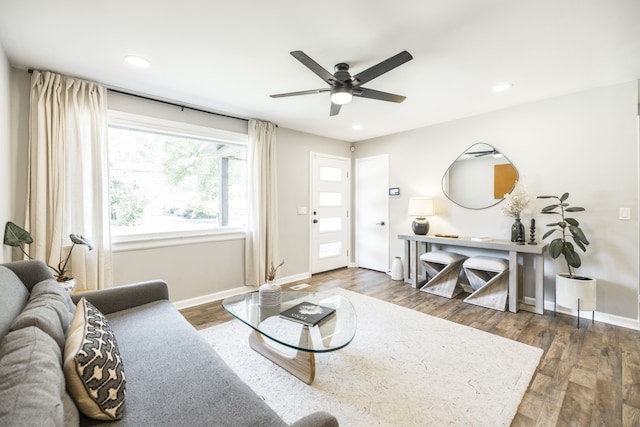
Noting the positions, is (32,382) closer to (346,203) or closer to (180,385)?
(180,385)

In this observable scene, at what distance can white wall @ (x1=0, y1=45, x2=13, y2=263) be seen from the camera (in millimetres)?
2146

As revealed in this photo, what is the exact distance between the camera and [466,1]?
5.51ft

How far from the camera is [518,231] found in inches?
131

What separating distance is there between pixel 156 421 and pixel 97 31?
2443 mm

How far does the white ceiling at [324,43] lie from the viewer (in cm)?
175

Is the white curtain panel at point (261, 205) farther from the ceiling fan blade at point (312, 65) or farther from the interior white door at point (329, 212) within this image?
the ceiling fan blade at point (312, 65)

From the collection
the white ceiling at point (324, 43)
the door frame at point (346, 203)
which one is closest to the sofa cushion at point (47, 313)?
the white ceiling at point (324, 43)

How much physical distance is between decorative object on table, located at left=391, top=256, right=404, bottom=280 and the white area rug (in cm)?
168

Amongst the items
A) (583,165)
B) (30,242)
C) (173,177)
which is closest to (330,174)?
(173,177)

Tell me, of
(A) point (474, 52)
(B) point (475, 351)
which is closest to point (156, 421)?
(B) point (475, 351)

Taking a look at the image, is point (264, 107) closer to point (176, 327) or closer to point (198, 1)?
point (198, 1)

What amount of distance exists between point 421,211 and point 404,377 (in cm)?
255

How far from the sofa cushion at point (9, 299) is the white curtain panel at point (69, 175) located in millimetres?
1230

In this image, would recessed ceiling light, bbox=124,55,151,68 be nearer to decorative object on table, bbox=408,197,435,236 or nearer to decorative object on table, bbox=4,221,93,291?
decorative object on table, bbox=4,221,93,291
